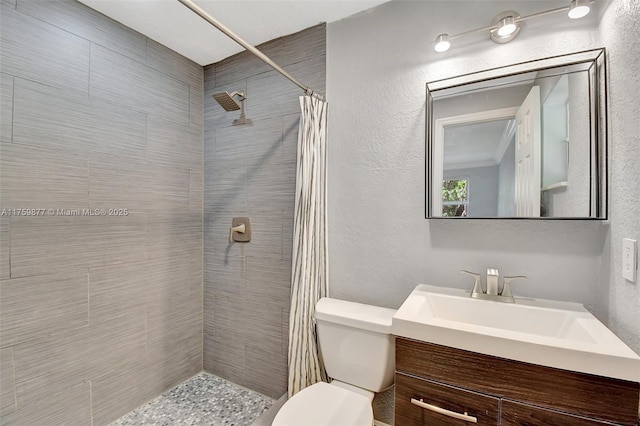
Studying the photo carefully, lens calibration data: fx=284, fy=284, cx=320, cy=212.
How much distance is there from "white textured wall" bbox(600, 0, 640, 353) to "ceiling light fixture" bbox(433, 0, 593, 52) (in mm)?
99

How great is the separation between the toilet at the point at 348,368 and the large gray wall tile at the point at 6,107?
1.69m

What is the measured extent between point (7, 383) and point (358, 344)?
1638 millimetres

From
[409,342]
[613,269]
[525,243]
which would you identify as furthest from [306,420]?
[613,269]

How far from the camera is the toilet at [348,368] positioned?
1.21m

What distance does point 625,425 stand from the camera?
0.79 m

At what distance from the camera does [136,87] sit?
1.83 meters

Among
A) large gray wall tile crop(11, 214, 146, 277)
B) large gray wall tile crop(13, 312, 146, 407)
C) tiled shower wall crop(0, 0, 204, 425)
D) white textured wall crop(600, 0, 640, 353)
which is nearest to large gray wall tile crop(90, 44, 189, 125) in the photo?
tiled shower wall crop(0, 0, 204, 425)

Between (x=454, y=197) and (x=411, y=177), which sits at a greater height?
(x=411, y=177)

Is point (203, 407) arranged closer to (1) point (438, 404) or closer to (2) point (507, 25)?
(1) point (438, 404)

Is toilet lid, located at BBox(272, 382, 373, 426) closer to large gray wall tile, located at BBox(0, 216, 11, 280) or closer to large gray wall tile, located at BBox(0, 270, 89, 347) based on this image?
large gray wall tile, located at BBox(0, 270, 89, 347)

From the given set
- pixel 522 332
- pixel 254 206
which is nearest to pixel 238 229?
pixel 254 206

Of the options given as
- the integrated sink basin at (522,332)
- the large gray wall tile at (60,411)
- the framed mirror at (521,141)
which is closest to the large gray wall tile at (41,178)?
the large gray wall tile at (60,411)

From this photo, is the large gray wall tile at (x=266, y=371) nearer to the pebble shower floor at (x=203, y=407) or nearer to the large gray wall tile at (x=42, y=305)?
the pebble shower floor at (x=203, y=407)

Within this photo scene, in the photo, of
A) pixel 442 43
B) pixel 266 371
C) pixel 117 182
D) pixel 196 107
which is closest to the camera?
pixel 442 43
